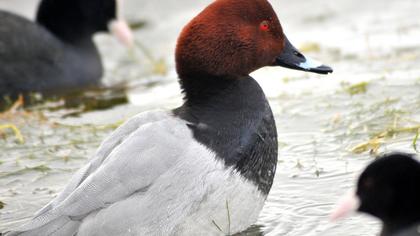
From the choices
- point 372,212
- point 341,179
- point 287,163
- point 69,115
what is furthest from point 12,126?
point 372,212

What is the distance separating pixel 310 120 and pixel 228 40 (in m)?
2.23

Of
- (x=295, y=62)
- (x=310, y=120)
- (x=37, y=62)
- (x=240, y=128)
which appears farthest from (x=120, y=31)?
(x=240, y=128)

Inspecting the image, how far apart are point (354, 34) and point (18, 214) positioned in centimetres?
689

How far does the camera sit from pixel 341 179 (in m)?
6.42

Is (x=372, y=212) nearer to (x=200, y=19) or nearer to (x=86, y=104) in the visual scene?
(x=200, y=19)

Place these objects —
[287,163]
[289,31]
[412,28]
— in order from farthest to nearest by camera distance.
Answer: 1. [289,31]
2. [412,28]
3. [287,163]

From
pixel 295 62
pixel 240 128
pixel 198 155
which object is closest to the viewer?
pixel 198 155

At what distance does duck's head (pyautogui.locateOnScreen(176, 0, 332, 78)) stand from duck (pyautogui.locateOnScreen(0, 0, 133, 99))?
15.9 feet

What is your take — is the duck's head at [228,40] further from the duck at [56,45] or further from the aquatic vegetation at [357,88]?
the duck at [56,45]

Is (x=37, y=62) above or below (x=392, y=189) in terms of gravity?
below

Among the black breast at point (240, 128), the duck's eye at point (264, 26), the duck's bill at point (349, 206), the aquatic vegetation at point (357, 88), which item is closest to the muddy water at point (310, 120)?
the aquatic vegetation at point (357, 88)

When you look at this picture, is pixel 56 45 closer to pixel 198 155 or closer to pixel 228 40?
pixel 228 40

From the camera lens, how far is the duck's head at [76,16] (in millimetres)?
11781

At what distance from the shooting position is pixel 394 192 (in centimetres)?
459
